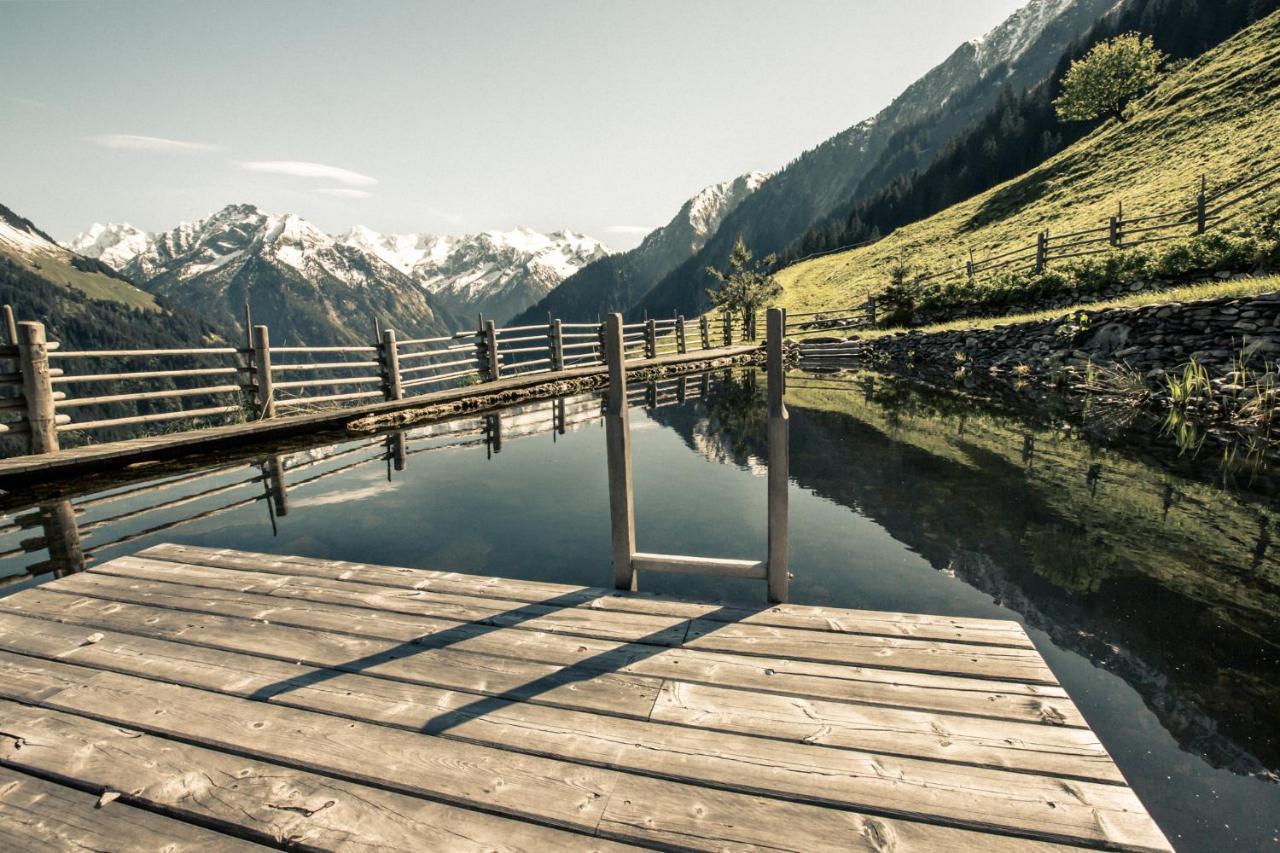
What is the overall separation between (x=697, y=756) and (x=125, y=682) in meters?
2.80

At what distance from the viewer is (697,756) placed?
7.00 ft

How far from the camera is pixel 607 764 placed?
2.10 m

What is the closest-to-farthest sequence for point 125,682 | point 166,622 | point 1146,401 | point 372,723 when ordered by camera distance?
point 372,723, point 125,682, point 166,622, point 1146,401

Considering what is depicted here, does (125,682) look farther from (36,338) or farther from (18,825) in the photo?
(36,338)

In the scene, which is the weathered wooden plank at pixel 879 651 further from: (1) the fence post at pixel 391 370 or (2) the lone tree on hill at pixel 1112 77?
(2) the lone tree on hill at pixel 1112 77

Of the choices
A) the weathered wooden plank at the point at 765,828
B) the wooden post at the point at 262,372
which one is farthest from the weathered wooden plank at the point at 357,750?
the wooden post at the point at 262,372

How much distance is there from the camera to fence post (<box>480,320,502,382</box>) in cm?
1745

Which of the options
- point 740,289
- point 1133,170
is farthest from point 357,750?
point 1133,170

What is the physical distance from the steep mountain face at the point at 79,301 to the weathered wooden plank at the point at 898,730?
584 feet

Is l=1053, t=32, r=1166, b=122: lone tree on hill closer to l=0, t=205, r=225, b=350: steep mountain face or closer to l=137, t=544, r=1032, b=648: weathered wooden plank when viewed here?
l=137, t=544, r=1032, b=648: weathered wooden plank

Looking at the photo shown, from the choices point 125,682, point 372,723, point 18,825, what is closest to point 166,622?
point 125,682

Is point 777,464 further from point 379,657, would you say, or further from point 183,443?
point 183,443

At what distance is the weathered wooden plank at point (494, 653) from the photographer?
2475 millimetres

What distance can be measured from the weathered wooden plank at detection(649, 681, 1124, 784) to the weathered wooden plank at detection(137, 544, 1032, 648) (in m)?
0.68
